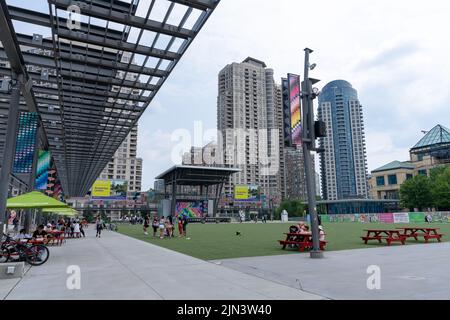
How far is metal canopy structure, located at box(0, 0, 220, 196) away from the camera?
9609 millimetres

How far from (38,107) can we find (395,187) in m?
99.6

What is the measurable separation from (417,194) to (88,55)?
254 feet

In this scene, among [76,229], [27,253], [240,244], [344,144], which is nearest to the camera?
[27,253]

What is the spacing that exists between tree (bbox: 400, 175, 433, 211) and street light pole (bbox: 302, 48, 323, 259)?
2808 inches

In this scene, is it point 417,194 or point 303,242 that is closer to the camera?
point 303,242

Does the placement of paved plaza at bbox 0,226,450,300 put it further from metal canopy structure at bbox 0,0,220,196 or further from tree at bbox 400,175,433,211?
tree at bbox 400,175,433,211

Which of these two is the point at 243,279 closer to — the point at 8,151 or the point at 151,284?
the point at 151,284

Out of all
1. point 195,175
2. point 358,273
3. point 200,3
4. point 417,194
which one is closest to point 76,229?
point 200,3

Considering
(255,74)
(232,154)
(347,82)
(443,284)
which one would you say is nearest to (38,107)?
(443,284)

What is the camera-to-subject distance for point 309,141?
12.4 meters

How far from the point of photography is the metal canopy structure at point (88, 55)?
378 inches

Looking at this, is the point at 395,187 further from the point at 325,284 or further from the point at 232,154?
the point at 325,284

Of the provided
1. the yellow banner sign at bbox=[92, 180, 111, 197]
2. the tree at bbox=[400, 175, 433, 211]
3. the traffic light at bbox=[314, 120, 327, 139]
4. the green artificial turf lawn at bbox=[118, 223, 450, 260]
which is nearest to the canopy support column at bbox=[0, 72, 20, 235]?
the green artificial turf lawn at bbox=[118, 223, 450, 260]
